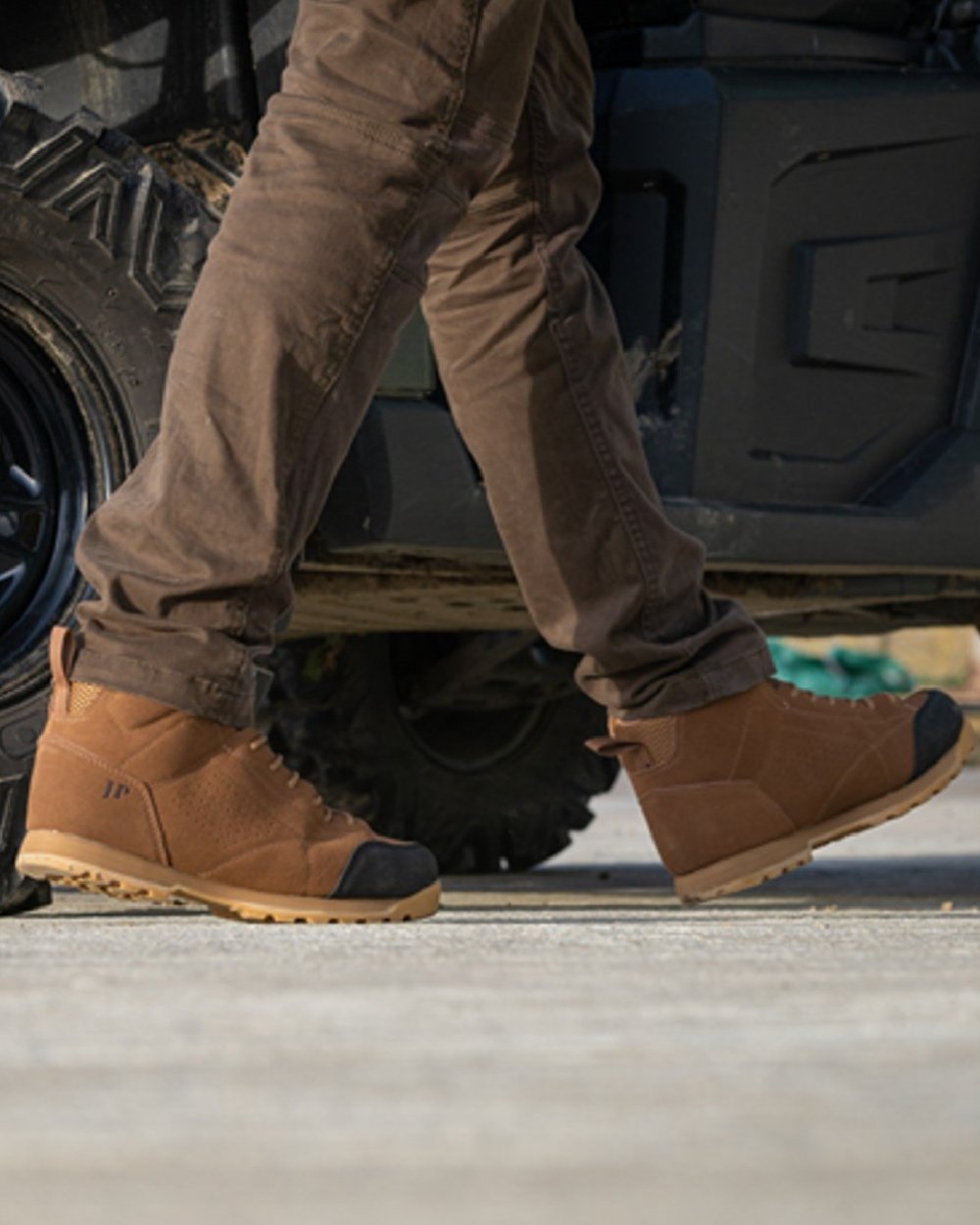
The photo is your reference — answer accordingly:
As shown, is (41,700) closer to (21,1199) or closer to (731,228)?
(731,228)

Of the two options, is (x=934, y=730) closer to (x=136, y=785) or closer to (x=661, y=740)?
(x=661, y=740)

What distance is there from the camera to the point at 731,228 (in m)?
3.14

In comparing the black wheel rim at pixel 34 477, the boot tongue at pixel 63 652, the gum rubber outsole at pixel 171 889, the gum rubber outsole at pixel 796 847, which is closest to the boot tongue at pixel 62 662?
the boot tongue at pixel 63 652

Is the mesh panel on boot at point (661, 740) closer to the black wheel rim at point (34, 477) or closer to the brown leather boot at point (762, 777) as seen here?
the brown leather boot at point (762, 777)

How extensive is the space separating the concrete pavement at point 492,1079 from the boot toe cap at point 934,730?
0.69 meters

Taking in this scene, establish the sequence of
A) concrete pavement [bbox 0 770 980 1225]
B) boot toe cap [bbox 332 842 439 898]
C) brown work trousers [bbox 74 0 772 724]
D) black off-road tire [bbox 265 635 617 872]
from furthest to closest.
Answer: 1. black off-road tire [bbox 265 635 617 872]
2. boot toe cap [bbox 332 842 439 898]
3. brown work trousers [bbox 74 0 772 724]
4. concrete pavement [bbox 0 770 980 1225]

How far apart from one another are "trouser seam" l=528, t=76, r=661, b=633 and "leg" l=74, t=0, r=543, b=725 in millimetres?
322

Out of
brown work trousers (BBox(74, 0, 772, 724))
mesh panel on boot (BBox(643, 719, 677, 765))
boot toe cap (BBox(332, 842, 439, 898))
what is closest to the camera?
brown work trousers (BBox(74, 0, 772, 724))

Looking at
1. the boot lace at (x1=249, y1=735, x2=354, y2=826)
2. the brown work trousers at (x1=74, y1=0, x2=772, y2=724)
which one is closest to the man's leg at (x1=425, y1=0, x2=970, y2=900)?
the brown work trousers at (x1=74, y1=0, x2=772, y2=724)

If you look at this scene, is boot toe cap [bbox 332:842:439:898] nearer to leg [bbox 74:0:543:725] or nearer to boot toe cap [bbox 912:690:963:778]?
leg [bbox 74:0:543:725]

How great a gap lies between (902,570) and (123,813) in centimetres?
132

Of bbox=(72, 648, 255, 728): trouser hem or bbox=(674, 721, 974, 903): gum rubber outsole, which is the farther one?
bbox=(674, 721, 974, 903): gum rubber outsole

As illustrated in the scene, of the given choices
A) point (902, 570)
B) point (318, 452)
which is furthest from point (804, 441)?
Answer: point (318, 452)

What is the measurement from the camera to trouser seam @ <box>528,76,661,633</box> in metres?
2.66
